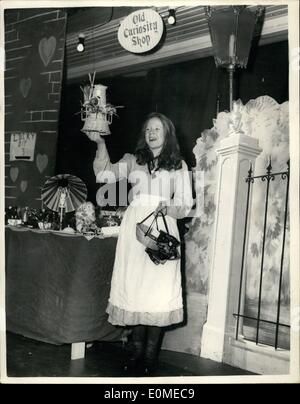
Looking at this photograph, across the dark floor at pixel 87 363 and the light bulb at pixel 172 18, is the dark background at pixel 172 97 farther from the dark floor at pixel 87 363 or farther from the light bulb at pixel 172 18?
the dark floor at pixel 87 363

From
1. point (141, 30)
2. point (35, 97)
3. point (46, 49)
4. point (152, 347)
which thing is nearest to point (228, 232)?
point (152, 347)

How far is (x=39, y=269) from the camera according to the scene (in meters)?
2.89

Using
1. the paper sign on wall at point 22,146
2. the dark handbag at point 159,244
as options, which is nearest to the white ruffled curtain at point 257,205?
the dark handbag at point 159,244

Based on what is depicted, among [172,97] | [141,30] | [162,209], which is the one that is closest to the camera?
[162,209]

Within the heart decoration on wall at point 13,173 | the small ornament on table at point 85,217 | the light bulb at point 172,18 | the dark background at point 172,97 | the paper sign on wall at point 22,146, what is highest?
the light bulb at point 172,18

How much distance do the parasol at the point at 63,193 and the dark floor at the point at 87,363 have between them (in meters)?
0.92

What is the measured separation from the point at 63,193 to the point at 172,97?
104cm

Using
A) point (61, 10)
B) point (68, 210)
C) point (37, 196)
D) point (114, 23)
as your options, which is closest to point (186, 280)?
point (68, 210)

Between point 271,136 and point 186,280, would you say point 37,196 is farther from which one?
point 271,136

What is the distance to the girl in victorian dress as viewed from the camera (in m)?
2.63

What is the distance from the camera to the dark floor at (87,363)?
2633mm

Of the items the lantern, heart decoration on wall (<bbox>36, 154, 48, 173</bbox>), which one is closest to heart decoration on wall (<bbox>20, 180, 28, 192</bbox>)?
heart decoration on wall (<bbox>36, 154, 48, 173</bbox>)

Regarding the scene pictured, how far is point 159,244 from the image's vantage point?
101 inches

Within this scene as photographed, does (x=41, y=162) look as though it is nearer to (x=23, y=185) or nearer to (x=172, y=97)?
(x=23, y=185)
